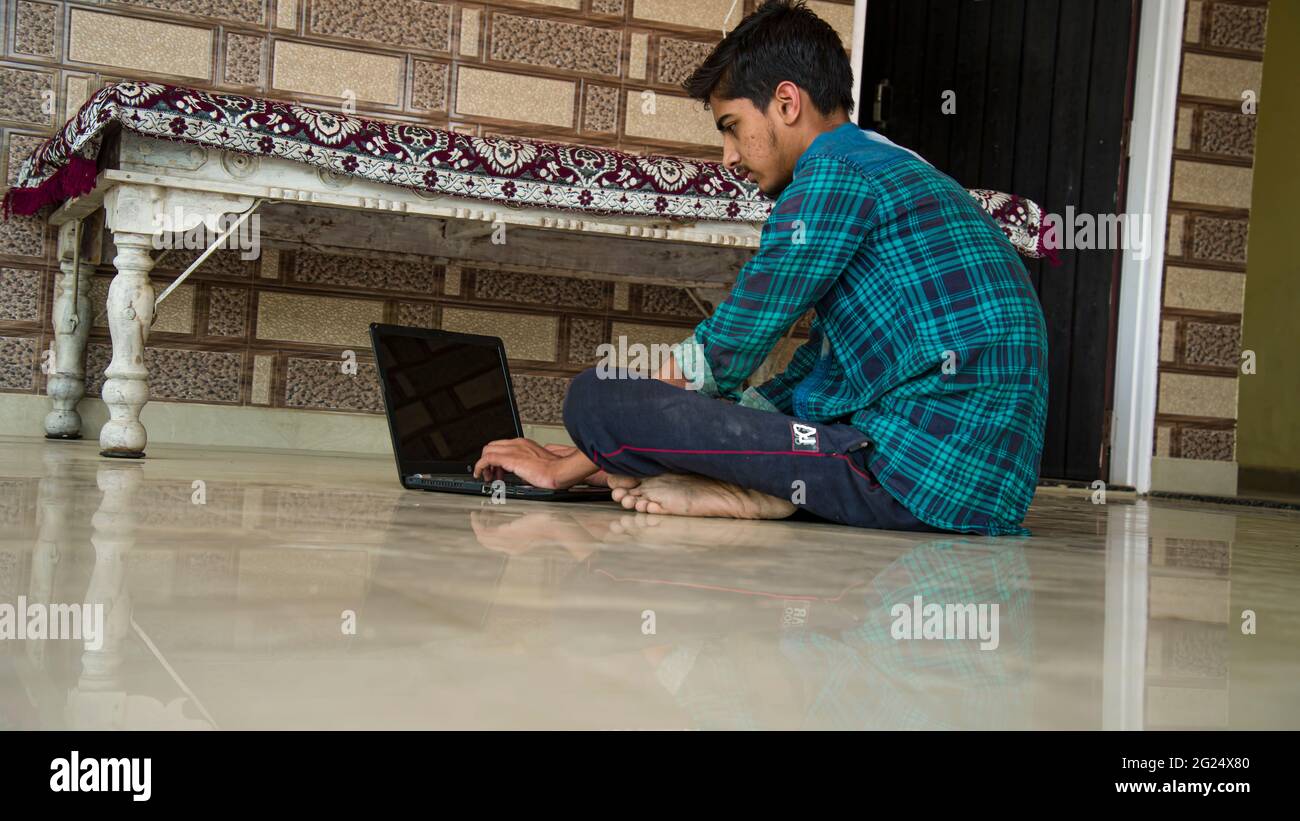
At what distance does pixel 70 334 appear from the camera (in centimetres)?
356

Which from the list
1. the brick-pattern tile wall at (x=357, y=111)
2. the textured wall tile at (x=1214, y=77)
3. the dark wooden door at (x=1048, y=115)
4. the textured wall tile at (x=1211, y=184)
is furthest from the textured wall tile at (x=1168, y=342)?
the brick-pattern tile wall at (x=357, y=111)

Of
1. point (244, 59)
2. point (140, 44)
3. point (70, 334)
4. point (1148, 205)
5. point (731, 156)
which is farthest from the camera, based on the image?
point (1148, 205)

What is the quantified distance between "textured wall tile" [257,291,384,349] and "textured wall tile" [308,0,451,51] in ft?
2.86

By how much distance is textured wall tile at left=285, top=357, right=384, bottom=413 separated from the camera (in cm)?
393

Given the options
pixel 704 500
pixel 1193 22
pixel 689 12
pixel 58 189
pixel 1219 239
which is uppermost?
pixel 1193 22

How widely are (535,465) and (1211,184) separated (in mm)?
3849

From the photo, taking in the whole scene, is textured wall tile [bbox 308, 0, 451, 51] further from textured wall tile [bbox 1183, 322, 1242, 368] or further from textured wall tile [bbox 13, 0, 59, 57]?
textured wall tile [bbox 1183, 322, 1242, 368]

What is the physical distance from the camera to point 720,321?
183 centimetres

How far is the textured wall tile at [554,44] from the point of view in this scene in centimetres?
414

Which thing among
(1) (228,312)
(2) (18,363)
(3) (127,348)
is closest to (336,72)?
(1) (228,312)

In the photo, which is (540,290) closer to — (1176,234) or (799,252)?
(799,252)

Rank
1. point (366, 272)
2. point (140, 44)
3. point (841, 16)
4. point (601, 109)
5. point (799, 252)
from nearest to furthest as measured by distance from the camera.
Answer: point (799, 252) → point (140, 44) → point (366, 272) → point (601, 109) → point (841, 16)
